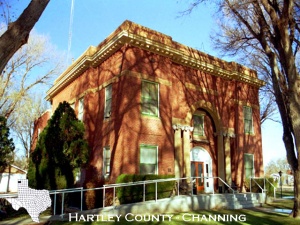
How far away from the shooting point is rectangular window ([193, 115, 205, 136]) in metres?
19.6

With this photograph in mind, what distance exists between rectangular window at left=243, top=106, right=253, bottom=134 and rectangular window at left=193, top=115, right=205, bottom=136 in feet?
14.4

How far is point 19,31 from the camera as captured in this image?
672 centimetres

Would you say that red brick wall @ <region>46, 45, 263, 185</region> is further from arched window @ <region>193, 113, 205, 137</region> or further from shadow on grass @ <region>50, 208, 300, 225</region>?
shadow on grass @ <region>50, 208, 300, 225</region>

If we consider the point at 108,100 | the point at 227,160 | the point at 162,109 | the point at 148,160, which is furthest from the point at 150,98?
the point at 227,160

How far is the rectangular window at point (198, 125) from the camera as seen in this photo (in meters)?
19.6

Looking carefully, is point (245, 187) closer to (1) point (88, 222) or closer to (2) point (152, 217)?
(2) point (152, 217)

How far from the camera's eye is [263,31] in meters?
14.0

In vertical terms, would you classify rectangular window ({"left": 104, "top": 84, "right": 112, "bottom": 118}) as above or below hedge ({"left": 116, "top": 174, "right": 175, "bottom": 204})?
above

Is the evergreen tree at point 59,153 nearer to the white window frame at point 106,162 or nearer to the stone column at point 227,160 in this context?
the white window frame at point 106,162

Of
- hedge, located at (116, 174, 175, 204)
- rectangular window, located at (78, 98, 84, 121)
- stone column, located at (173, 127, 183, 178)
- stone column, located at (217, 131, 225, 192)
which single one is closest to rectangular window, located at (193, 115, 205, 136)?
stone column, located at (217, 131, 225, 192)

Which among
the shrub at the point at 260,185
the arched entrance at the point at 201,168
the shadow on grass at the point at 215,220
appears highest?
the arched entrance at the point at 201,168

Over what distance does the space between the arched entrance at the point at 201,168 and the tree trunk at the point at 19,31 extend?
13855 mm

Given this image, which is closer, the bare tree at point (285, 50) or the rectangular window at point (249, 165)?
the bare tree at point (285, 50)

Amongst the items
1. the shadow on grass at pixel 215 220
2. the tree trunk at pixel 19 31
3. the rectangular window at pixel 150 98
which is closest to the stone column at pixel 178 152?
the rectangular window at pixel 150 98
